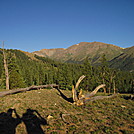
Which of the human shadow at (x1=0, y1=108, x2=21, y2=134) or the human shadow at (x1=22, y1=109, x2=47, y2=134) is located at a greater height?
the human shadow at (x1=0, y1=108, x2=21, y2=134)

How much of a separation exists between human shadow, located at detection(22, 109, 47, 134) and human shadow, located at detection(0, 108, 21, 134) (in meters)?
0.54

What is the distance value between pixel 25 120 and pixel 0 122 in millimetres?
1530

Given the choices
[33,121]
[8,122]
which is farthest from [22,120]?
[8,122]

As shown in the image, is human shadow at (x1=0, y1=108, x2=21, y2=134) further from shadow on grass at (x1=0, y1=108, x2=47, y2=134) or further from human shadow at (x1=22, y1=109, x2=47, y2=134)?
human shadow at (x1=22, y1=109, x2=47, y2=134)

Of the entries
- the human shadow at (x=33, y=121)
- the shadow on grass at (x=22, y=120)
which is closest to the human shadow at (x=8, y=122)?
the shadow on grass at (x=22, y=120)

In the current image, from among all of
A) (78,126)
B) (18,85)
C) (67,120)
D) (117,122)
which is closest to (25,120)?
(67,120)

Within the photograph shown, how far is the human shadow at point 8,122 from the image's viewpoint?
6.71 metres

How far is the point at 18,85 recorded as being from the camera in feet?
112

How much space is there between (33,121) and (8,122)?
5.17 feet

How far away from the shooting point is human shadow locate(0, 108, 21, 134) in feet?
22.0

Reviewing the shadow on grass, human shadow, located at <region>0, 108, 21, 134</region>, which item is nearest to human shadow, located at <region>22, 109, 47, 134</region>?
the shadow on grass

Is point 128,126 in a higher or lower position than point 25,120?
lower

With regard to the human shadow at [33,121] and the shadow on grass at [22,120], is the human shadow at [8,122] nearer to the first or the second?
the shadow on grass at [22,120]

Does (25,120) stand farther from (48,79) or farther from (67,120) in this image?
(48,79)
